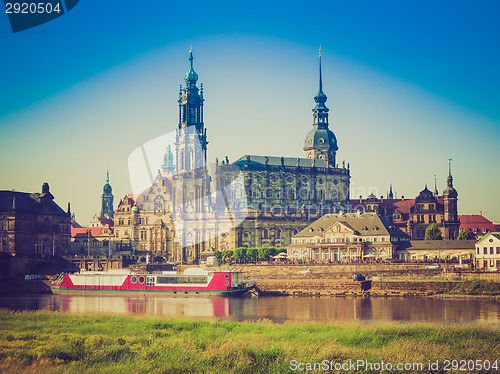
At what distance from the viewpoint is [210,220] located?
418 feet

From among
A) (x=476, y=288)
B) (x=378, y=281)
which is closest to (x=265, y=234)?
(x=378, y=281)

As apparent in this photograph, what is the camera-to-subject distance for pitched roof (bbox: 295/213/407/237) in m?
102

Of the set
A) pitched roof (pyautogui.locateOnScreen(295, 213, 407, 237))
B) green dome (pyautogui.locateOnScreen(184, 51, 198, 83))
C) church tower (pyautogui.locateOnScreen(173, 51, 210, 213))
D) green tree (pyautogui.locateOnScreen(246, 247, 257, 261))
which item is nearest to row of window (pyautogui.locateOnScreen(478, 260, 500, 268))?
pitched roof (pyautogui.locateOnScreen(295, 213, 407, 237))

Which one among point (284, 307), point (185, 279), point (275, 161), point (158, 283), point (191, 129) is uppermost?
point (191, 129)

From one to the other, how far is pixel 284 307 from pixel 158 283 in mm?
24986

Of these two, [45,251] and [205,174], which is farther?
[205,174]

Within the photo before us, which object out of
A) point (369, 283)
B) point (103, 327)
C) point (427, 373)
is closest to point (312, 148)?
point (369, 283)

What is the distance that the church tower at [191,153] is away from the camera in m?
131

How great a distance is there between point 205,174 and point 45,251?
30208 mm

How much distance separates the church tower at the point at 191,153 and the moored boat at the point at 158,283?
125 feet

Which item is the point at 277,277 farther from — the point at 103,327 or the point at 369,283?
the point at 103,327

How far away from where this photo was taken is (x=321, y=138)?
14550 centimetres

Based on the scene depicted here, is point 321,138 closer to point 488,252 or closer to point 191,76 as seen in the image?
point 191,76

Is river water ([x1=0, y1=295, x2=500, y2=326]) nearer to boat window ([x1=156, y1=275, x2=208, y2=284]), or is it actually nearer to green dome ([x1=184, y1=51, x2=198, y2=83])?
boat window ([x1=156, y1=275, x2=208, y2=284])
